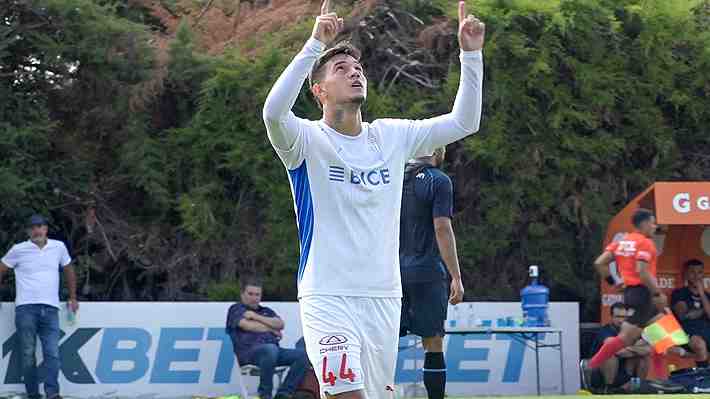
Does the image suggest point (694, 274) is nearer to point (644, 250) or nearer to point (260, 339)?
point (644, 250)

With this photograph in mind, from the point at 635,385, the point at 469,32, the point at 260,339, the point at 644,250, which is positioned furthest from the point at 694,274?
the point at 469,32

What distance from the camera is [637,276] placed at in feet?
40.0

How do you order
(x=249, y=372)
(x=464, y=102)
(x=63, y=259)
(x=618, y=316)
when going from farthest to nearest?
1. (x=618, y=316)
2. (x=63, y=259)
3. (x=249, y=372)
4. (x=464, y=102)

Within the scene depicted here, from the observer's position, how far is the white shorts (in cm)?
516

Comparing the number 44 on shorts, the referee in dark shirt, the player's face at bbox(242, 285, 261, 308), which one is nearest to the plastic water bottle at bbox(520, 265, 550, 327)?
the player's face at bbox(242, 285, 261, 308)

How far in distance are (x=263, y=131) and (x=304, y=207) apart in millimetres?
9289

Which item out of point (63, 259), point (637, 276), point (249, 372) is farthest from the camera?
point (63, 259)

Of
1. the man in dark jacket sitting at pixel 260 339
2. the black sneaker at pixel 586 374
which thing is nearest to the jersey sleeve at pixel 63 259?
the man in dark jacket sitting at pixel 260 339

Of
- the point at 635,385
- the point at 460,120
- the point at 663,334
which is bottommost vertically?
the point at 635,385

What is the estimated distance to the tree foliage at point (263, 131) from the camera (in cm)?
1462

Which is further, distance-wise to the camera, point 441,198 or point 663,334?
point 663,334

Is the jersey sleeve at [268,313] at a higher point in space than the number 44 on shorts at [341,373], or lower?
lower

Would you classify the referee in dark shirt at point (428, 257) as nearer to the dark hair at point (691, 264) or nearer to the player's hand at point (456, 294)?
the player's hand at point (456, 294)

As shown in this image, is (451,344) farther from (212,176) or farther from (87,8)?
(87,8)
